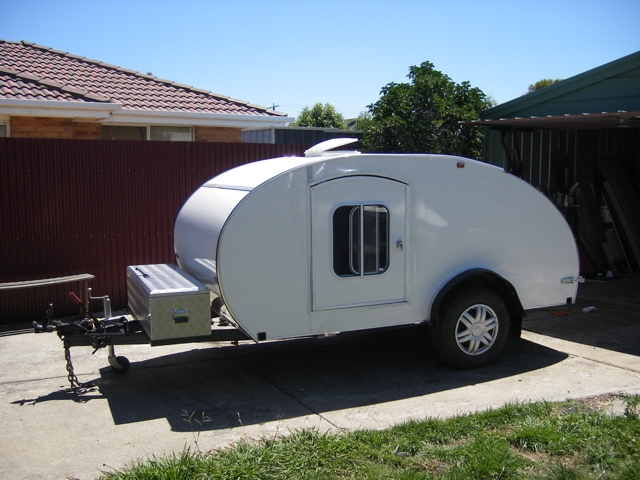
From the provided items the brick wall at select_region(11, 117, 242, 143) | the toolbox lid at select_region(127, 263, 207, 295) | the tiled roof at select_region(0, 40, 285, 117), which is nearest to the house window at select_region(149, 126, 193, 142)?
the tiled roof at select_region(0, 40, 285, 117)

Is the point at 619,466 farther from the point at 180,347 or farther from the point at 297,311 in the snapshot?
the point at 180,347

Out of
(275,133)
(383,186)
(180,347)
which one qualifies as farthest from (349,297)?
(275,133)

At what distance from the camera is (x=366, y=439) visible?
5.46 meters

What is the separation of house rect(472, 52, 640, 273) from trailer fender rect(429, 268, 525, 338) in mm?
5559

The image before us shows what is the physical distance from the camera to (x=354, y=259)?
704cm

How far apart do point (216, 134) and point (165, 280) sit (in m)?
8.09

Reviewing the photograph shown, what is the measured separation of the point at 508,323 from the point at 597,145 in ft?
25.1

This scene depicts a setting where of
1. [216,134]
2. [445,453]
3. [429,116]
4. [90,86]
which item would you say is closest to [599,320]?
[445,453]

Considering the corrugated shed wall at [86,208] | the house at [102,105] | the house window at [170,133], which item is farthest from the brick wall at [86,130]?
the corrugated shed wall at [86,208]

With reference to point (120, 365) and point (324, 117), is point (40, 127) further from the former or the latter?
point (324, 117)

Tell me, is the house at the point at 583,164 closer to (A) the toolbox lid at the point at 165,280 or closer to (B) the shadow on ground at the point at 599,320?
(B) the shadow on ground at the point at 599,320

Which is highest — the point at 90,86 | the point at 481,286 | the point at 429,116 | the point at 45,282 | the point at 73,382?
the point at 90,86

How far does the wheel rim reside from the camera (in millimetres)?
7484

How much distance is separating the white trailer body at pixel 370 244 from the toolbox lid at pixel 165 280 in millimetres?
152
